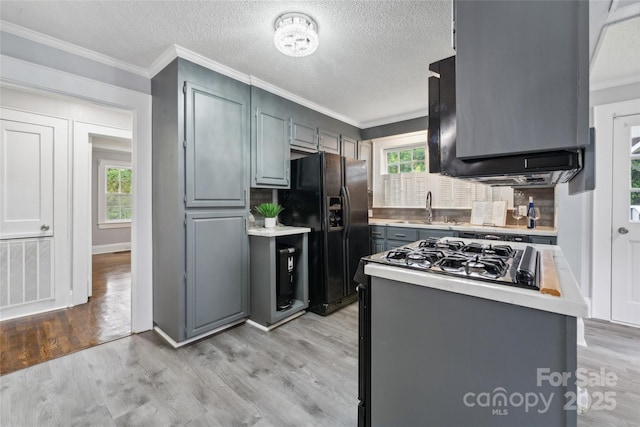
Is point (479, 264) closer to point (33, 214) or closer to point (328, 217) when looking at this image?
point (328, 217)

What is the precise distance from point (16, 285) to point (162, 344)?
6.40 feet

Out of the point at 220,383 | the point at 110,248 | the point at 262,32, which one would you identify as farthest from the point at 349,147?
the point at 110,248

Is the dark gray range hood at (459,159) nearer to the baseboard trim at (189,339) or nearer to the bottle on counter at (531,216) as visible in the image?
the bottle on counter at (531,216)

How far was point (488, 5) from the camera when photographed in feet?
3.07

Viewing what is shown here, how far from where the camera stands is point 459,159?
3.73 feet

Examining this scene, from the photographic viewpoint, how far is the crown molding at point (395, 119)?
152 inches

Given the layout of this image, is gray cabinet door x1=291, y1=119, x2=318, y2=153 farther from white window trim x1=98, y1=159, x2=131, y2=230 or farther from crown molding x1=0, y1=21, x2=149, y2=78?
white window trim x1=98, y1=159, x2=131, y2=230

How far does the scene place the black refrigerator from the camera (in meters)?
2.97

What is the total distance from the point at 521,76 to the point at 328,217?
224 cm

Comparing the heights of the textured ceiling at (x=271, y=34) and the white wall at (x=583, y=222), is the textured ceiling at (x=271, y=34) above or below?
above

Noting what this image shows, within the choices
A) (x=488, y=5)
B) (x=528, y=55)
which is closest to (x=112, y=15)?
(x=488, y=5)

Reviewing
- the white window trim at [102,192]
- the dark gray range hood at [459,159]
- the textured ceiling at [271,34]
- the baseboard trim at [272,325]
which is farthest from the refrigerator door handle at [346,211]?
the white window trim at [102,192]

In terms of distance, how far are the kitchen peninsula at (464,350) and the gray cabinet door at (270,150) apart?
1940 millimetres

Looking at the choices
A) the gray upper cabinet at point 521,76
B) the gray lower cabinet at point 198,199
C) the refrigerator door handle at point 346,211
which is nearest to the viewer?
the gray upper cabinet at point 521,76
